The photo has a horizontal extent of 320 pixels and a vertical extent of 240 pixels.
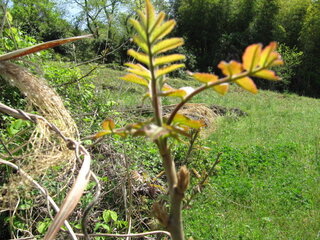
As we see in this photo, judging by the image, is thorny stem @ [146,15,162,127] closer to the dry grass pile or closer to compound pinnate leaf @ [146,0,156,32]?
compound pinnate leaf @ [146,0,156,32]

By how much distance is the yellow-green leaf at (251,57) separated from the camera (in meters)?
0.24

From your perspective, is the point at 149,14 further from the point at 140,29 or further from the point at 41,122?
the point at 41,122

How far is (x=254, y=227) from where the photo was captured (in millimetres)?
3078

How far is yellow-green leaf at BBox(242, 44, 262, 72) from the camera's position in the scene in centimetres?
24

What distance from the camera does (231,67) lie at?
0.24 metres

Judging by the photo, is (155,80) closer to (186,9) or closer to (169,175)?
(169,175)

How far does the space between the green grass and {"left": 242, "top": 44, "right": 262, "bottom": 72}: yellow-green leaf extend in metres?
1.36

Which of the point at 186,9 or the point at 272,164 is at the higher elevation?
the point at 186,9

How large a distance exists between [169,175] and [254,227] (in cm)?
315

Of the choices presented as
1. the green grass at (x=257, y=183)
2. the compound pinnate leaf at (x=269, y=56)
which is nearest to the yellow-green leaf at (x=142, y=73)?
the compound pinnate leaf at (x=269, y=56)

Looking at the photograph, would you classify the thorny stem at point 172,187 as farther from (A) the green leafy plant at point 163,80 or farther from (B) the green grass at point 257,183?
(B) the green grass at point 257,183

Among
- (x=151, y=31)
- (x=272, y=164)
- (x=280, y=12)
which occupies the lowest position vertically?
(x=272, y=164)

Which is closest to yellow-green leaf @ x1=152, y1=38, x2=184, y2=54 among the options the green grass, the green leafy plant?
the green leafy plant

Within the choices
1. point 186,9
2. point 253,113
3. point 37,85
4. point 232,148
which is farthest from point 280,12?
point 37,85
